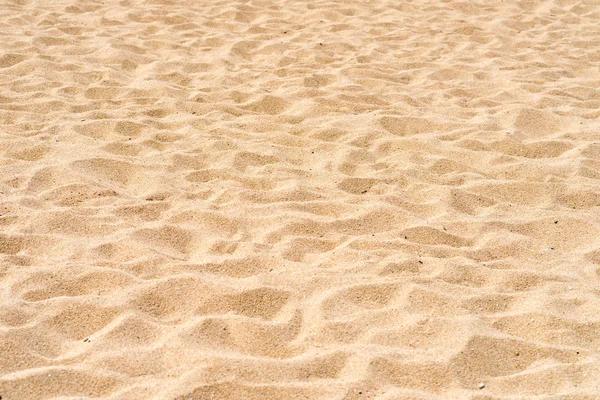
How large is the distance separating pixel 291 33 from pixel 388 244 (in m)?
3.52

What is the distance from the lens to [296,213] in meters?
3.58

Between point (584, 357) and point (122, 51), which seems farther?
point (122, 51)

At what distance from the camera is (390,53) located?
607 centimetres

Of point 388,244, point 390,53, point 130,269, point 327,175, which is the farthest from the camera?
point 390,53

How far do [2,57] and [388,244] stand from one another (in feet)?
11.9

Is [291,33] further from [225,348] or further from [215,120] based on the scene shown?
[225,348]

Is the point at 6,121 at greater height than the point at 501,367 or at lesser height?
greater

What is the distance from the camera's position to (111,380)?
2418 mm

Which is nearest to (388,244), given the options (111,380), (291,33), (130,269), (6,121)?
(130,269)

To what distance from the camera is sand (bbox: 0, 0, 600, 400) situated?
100.0 inches

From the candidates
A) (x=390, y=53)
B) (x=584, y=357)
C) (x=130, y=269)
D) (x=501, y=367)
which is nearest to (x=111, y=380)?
(x=130, y=269)

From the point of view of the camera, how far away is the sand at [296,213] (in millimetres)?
2539

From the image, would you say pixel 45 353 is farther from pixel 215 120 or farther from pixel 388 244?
pixel 215 120

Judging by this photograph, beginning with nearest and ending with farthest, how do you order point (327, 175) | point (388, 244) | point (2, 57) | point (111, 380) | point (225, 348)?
point (111, 380)
point (225, 348)
point (388, 244)
point (327, 175)
point (2, 57)
